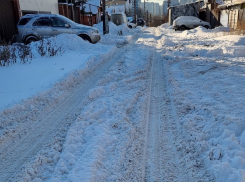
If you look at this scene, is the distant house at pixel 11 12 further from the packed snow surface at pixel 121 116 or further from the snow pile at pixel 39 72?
the packed snow surface at pixel 121 116

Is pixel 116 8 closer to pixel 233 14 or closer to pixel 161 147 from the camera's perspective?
pixel 233 14

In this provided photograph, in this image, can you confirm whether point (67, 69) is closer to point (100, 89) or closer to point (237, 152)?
point (100, 89)

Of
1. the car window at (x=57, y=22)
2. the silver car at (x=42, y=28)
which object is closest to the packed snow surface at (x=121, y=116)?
the silver car at (x=42, y=28)

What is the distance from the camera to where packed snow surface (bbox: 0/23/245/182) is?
2893mm

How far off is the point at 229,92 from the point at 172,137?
7.35ft

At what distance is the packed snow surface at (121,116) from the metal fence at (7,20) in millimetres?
8006

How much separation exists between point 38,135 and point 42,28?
1051cm

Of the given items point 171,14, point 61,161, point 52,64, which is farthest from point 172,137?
point 171,14

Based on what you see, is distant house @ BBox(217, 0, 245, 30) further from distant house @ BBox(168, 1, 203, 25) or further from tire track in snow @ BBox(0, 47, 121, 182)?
tire track in snow @ BBox(0, 47, 121, 182)

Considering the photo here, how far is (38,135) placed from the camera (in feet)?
12.5

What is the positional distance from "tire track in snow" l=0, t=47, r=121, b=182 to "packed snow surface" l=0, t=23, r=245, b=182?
53 millimetres

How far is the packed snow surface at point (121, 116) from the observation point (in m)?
2.89

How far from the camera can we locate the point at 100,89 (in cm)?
568

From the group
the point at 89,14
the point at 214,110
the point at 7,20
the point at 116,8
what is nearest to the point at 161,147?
the point at 214,110
